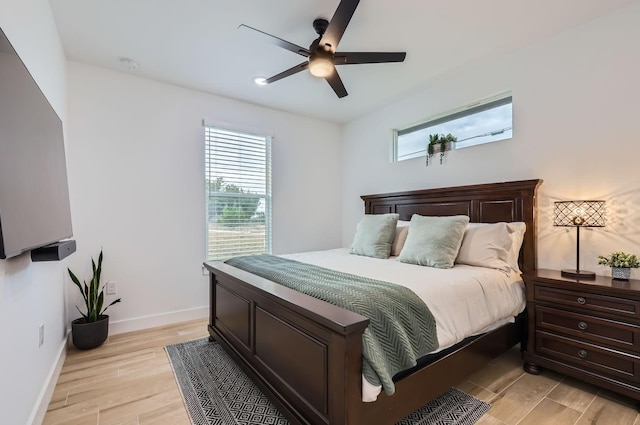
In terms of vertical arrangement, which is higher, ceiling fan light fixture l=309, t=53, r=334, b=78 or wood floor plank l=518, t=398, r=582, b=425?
ceiling fan light fixture l=309, t=53, r=334, b=78

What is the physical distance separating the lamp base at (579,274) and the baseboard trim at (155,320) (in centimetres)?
349

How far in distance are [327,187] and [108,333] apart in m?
3.17

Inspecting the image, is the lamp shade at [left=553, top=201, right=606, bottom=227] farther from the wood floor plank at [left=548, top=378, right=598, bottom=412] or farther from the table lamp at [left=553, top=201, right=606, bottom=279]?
the wood floor plank at [left=548, top=378, right=598, bottom=412]

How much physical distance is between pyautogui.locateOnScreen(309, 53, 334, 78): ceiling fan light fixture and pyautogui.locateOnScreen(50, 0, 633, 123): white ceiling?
1.09ft

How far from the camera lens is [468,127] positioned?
3305 millimetres

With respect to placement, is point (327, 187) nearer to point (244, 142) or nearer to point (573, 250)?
point (244, 142)

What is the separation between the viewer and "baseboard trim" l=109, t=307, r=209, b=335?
311 cm

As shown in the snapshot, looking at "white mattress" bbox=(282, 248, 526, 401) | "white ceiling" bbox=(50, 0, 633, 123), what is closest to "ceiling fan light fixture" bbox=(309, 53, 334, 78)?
"white ceiling" bbox=(50, 0, 633, 123)

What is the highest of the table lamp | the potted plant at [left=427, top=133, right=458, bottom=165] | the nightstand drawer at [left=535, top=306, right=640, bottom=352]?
the potted plant at [left=427, top=133, right=458, bottom=165]

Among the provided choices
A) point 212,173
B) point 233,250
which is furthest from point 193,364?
point 212,173

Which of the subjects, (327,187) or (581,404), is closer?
(581,404)

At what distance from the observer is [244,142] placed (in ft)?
13.0

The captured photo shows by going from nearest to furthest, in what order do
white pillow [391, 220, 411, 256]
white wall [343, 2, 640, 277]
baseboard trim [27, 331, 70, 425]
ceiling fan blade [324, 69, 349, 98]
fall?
baseboard trim [27, 331, 70, 425] < white wall [343, 2, 640, 277] < ceiling fan blade [324, 69, 349, 98] < white pillow [391, 220, 411, 256]

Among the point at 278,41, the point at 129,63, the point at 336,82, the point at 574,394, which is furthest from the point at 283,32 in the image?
the point at 574,394
